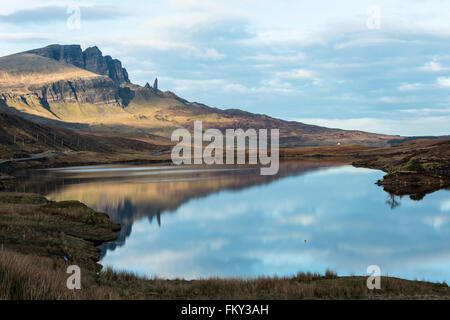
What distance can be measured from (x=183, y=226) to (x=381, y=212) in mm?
25460

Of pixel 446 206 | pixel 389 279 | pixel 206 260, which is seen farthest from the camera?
pixel 446 206

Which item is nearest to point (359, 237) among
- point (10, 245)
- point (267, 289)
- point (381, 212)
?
point (381, 212)

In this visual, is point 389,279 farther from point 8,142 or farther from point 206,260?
point 8,142

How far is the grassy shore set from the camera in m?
12.6

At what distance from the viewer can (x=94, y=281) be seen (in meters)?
18.0

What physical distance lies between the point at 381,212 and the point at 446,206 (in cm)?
1098

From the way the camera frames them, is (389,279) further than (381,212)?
No

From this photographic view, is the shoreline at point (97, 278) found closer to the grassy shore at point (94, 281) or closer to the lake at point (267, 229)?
the grassy shore at point (94, 281)

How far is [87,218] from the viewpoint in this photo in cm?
3922

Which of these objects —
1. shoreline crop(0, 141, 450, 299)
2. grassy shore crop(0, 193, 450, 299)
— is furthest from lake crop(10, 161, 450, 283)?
grassy shore crop(0, 193, 450, 299)

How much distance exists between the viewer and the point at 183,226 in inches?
1795
